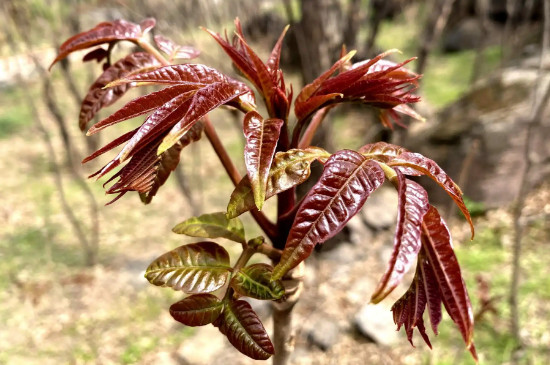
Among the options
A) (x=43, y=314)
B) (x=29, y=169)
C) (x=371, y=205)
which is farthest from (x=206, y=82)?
(x=29, y=169)

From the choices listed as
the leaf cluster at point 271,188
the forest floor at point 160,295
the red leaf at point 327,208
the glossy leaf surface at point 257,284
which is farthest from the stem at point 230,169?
the forest floor at point 160,295

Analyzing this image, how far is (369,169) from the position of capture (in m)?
0.57

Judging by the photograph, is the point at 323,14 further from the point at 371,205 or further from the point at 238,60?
the point at 238,60

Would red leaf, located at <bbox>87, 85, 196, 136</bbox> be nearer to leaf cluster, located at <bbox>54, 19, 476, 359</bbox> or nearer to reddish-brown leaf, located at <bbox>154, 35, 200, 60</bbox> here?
leaf cluster, located at <bbox>54, 19, 476, 359</bbox>

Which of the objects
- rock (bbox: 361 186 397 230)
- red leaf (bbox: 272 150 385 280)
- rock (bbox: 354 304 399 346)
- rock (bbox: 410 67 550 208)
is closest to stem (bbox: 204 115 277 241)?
red leaf (bbox: 272 150 385 280)

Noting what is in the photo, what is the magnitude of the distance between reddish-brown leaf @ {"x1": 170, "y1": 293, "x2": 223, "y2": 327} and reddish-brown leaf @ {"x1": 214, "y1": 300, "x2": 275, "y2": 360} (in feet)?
0.07

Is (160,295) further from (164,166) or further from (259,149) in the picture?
(259,149)

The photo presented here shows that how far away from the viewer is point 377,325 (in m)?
A: 2.76

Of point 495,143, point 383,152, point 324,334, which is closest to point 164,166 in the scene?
point 383,152

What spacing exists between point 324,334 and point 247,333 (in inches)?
90.0

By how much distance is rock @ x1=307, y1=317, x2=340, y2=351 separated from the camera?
8.93 ft

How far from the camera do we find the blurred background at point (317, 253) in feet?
8.77

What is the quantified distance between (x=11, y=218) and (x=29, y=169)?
4.16ft

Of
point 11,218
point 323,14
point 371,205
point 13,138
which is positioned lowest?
point 371,205
